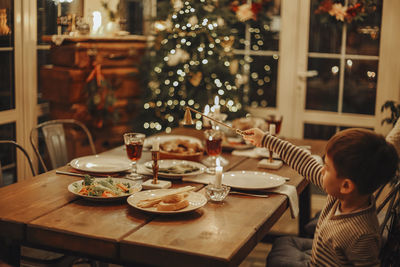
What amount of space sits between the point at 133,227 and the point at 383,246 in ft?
3.00

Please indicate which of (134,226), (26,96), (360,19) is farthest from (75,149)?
(360,19)

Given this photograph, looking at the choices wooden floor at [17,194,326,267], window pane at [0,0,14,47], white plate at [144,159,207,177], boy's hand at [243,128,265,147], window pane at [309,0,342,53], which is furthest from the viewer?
window pane at [309,0,342,53]

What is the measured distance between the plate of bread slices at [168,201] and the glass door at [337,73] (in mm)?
2693

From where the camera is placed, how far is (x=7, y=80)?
3.53 m

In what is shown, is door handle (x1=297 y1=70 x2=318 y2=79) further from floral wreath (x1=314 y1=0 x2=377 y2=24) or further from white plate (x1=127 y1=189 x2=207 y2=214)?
white plate (x1=127 y1=189 x2=207 y2=214)

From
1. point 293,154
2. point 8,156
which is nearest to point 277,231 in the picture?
point 8,156

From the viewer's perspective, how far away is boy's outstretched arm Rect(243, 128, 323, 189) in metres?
2.20

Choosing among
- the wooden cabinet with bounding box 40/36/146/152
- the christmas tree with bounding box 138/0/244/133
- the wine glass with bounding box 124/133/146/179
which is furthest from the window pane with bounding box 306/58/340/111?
the wine glass with bounding box 124/133/146/179

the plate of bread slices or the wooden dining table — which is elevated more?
the plate of bread slices

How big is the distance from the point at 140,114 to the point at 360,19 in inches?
73.6

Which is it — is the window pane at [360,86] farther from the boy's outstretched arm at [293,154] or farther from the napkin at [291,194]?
the boy's outstretched arm at [293,154]

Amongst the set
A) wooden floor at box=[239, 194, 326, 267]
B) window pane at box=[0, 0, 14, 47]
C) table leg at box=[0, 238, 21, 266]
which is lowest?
wooden floor at box=[239, 194, 326, 267]

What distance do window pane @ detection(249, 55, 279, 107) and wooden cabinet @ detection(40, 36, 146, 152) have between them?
3.19 ft

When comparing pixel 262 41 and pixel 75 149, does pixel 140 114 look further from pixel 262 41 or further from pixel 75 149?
pixel 262 41
